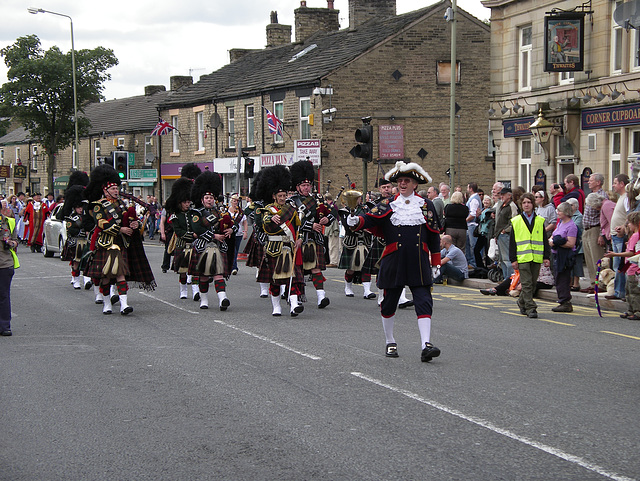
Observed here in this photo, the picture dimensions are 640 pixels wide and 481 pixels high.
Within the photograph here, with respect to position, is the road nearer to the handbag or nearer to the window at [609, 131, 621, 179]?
the handbag

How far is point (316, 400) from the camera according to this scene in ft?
23.6

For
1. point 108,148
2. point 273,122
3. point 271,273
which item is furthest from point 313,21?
point 271,273

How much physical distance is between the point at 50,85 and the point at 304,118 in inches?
1121

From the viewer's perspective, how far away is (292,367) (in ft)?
28.3

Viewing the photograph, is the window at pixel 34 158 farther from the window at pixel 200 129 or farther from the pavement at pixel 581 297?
the pavement at pixel 581 297

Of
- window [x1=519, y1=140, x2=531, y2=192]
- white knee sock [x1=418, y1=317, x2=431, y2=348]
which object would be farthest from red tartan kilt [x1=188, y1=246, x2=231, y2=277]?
window [x1=519, y1=140, x2=531, y2=192]

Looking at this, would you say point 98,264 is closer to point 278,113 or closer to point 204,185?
point 204,185

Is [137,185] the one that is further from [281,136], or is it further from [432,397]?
[432,397]

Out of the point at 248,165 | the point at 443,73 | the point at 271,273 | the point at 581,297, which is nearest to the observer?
the point at 271,273

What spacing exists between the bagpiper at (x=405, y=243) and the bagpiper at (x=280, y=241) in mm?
3304

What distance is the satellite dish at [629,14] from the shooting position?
16969 mm

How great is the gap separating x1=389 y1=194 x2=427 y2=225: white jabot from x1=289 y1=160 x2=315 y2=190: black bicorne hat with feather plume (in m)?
4.58

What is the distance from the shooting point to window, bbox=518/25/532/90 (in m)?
26.4

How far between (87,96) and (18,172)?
673 centimetres
